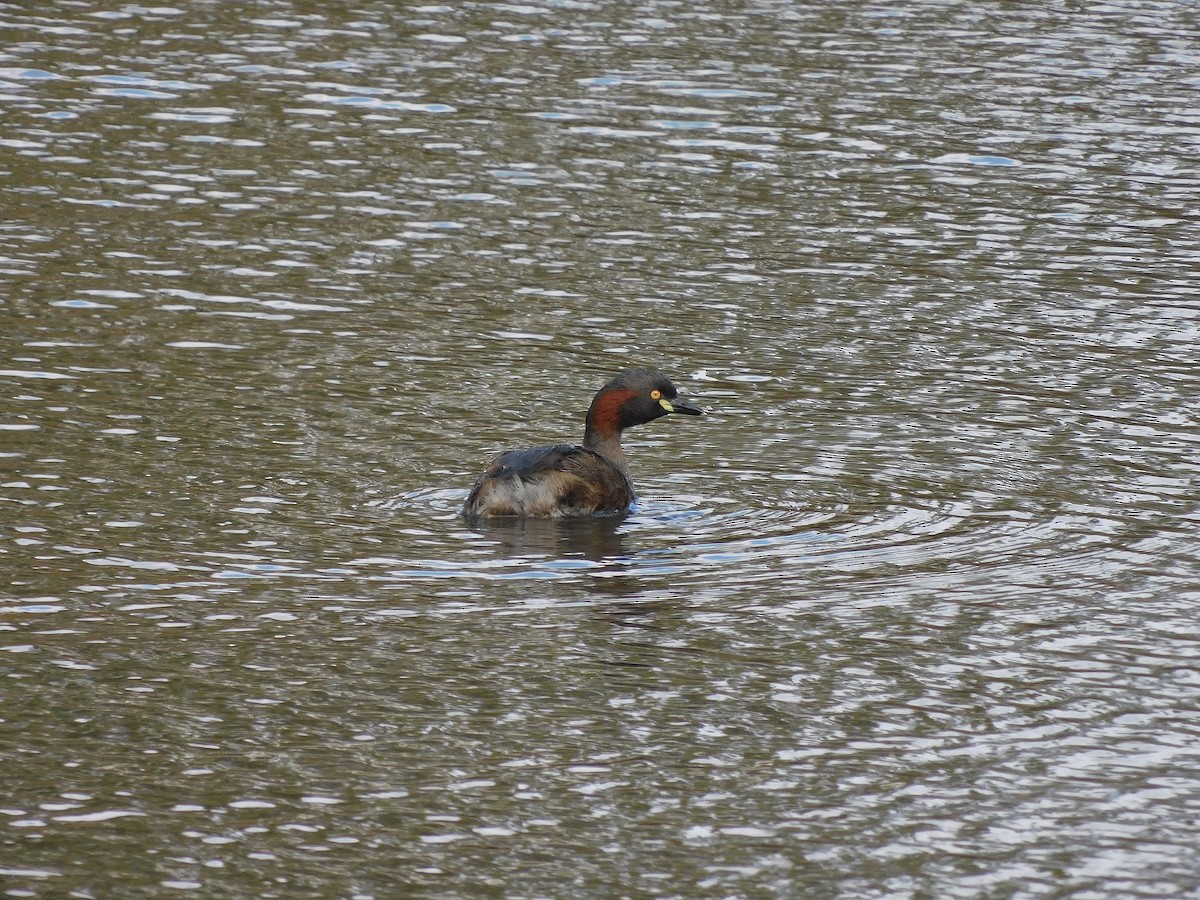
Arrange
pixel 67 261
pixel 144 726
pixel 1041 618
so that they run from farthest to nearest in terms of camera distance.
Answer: pixel 67 261 → pixel 1041 618 → pixel 144 726

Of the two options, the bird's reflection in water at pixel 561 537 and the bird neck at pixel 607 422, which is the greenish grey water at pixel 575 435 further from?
the bird neck at pixel 607 422

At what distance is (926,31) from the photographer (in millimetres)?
28828

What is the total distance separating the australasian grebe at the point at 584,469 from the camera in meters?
13.0

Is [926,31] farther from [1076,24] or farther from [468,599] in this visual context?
[468,599]

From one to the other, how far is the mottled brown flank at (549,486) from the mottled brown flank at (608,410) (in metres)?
0.62

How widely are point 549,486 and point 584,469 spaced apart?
24cm

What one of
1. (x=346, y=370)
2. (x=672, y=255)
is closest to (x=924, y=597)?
(x=346, y=370)

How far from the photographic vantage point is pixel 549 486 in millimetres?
13266

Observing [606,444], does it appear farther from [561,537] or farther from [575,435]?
[561,537]

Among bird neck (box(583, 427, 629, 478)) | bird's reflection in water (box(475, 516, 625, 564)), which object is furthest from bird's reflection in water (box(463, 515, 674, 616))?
bird neck (box(583, 427, 629, 478))

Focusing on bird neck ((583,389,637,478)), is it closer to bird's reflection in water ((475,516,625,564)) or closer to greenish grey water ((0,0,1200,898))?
greenish grey water ((0,0,1200,898))

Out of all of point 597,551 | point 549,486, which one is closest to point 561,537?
point 549,486

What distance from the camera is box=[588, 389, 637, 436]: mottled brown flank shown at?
14.2m

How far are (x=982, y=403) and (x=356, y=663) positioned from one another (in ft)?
21.9
